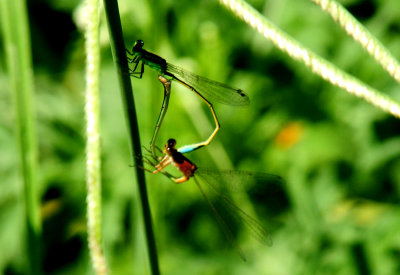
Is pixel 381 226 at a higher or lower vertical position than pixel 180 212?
lower

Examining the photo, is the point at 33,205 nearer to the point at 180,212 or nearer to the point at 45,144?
the point at 180,212

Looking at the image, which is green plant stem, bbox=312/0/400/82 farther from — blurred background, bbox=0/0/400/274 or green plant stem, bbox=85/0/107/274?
blurred background, bbox=0/0/400/274

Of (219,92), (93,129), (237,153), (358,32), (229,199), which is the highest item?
(237,153)

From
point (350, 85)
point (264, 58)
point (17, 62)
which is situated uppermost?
point (264, 58)

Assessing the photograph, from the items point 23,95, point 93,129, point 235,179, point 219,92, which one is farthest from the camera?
point 235,179

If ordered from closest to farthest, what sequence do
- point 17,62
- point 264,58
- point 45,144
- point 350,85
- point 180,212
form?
point 350,85
point 17,62
point 180,212
point 45,144
point 264,58

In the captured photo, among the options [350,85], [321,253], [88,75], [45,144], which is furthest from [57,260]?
[350,85]

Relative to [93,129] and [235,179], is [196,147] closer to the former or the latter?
[235,179]

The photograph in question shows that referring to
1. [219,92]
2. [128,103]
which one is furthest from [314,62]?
[219,92]
